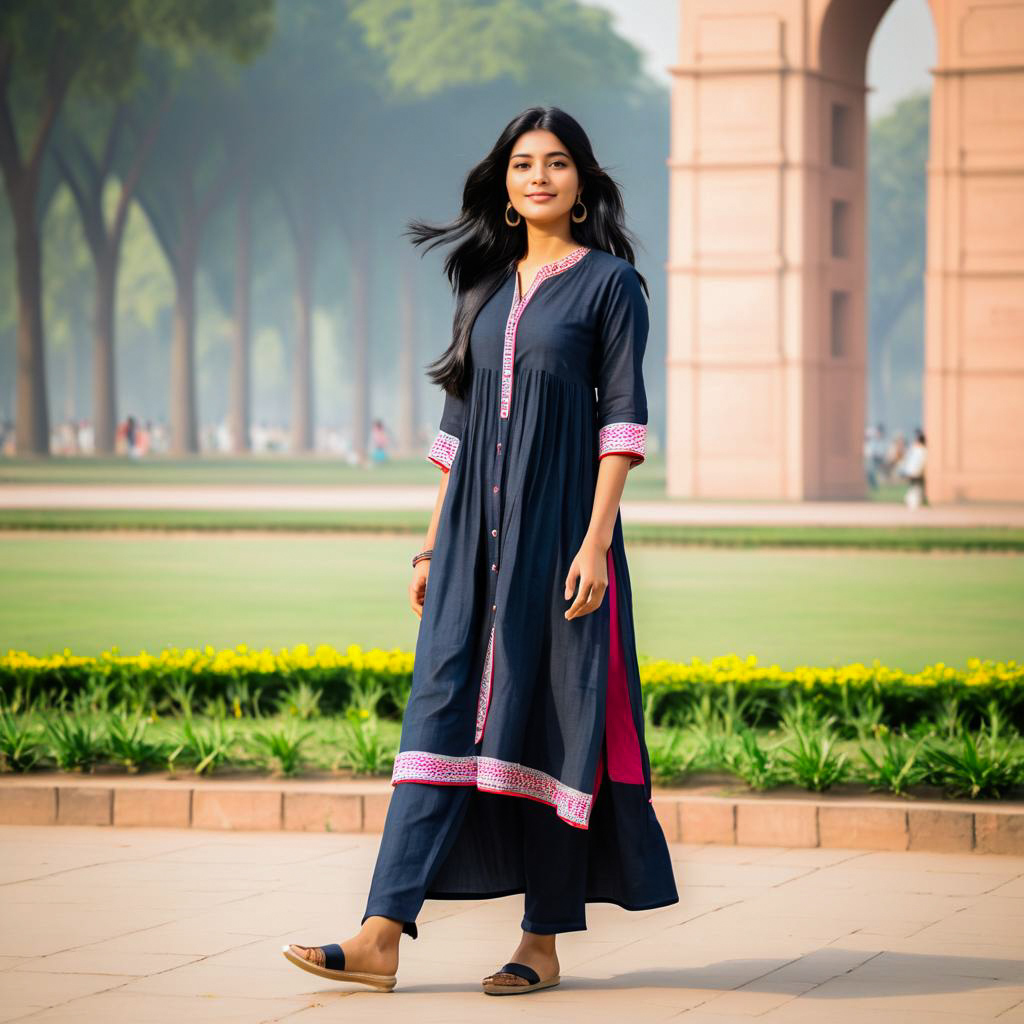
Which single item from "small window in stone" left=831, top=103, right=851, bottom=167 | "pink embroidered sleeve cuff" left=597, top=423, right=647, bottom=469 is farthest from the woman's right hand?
"small window in stone" left=831, top=103, right=851, bottom=167

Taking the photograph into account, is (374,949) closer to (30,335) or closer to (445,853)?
(445,853)

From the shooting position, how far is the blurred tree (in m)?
41.0

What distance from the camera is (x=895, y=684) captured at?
796cm

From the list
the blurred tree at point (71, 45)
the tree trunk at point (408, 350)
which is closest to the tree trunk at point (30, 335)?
the blurred tree at point (71, 45)

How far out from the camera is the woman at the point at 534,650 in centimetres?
470

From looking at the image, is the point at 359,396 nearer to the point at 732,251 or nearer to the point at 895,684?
the point at 732,251

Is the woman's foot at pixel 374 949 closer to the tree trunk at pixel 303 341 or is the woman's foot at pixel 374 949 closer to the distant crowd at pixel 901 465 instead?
the distant crowd at pixel 901 465

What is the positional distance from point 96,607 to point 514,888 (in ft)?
31.1

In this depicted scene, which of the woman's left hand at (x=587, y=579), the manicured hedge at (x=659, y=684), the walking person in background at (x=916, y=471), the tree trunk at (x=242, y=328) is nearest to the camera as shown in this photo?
the woman's left hand at (x=587, y=579)

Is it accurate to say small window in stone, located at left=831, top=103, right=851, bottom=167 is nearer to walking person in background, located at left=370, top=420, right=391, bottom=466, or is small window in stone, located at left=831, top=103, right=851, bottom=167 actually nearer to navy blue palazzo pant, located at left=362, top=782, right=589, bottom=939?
walking person in background, located at left=370, top=420, right=391, bottom=466

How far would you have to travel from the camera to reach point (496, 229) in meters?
5.18

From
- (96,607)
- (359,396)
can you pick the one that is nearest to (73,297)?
(359,396)

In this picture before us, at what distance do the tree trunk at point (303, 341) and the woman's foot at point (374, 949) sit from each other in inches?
2124

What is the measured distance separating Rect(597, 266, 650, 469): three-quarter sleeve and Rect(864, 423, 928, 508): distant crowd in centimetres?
2588
